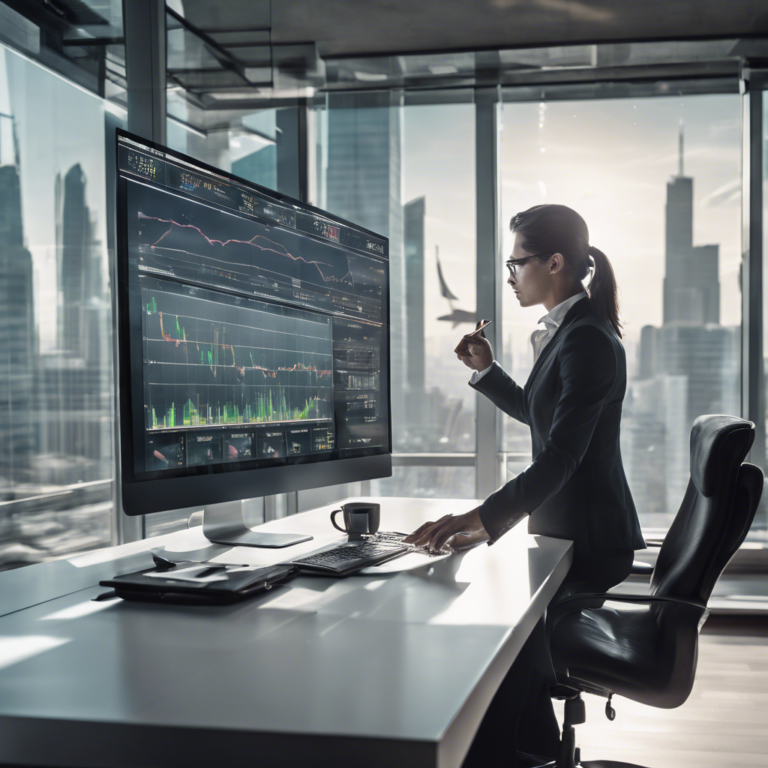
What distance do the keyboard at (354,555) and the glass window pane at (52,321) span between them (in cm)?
107

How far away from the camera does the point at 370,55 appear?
13.4ft

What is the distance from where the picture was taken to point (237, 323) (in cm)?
143

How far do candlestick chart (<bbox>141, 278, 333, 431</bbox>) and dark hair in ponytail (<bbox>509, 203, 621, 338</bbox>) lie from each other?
0.62 meters

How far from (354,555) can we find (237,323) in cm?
52

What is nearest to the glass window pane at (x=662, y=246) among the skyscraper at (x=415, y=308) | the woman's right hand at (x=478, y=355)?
the skyscraper at (x=415, y=308)

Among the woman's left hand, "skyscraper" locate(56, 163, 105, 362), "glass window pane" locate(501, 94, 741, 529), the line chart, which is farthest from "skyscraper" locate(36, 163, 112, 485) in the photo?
"glass window pane" locate(501, 94, 741, 529)

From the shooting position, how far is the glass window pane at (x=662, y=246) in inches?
158

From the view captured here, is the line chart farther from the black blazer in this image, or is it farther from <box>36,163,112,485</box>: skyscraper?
<box>36,163,112,485</box>: skyscraper

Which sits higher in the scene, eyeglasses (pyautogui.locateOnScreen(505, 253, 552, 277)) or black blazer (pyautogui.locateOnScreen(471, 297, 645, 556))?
eyeglasses (pyautogui.locateOnScreen(505, 253, 552, 277))

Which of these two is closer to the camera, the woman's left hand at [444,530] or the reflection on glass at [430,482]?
the woman's left hand at [444,530]

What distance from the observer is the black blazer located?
153 cm

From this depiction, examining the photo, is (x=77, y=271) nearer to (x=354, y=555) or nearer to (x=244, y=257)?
(x=244, y=257)

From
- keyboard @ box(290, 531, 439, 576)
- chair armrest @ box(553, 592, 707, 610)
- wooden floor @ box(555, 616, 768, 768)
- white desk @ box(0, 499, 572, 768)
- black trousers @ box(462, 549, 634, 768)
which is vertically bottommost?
wooden floor @ box(555, 616, 768, 768)

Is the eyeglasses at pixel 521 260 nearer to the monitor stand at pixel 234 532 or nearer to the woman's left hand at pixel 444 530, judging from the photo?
Answer: the woman's left hand at pixel 444 530
